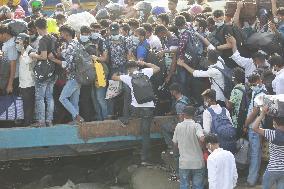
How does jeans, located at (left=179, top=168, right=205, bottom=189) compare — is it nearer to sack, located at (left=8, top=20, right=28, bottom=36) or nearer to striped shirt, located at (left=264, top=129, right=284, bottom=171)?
striped shirt, located at (left=264, top=129, right=284, bottom=171)

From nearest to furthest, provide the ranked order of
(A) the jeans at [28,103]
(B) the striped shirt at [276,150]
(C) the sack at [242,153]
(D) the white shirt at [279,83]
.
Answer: (B) the striped shirt at [276,150], (D) the white shirt at [279,83], (C) the sack at [242,153], (A) the jeans at [28,103]

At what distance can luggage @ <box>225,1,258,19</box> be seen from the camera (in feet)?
31.9

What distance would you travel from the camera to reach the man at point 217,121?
310 inches

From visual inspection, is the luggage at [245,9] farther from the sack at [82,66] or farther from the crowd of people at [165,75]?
the sack at [82,66]

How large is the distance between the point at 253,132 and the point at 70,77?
10.1 feet

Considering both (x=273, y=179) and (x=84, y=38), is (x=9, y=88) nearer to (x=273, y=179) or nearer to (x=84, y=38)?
(x=84, y=38)

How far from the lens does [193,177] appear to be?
7.96m

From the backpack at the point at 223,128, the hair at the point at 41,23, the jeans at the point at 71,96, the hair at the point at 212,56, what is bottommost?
the backpack at the point at 223,128

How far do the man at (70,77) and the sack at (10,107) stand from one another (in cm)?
76

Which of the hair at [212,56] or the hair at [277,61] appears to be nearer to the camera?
the hair at [277,61]

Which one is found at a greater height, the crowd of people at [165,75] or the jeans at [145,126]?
the crowd of people at [165,75]

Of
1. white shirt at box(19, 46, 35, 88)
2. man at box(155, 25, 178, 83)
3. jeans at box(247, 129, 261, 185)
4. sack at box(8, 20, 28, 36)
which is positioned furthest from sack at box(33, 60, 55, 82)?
jeans at box(247, 129, 261, 185)

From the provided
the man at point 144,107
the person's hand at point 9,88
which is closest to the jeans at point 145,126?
the man at point 144,107

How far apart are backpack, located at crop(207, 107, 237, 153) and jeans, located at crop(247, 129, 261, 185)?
32 centimetres
